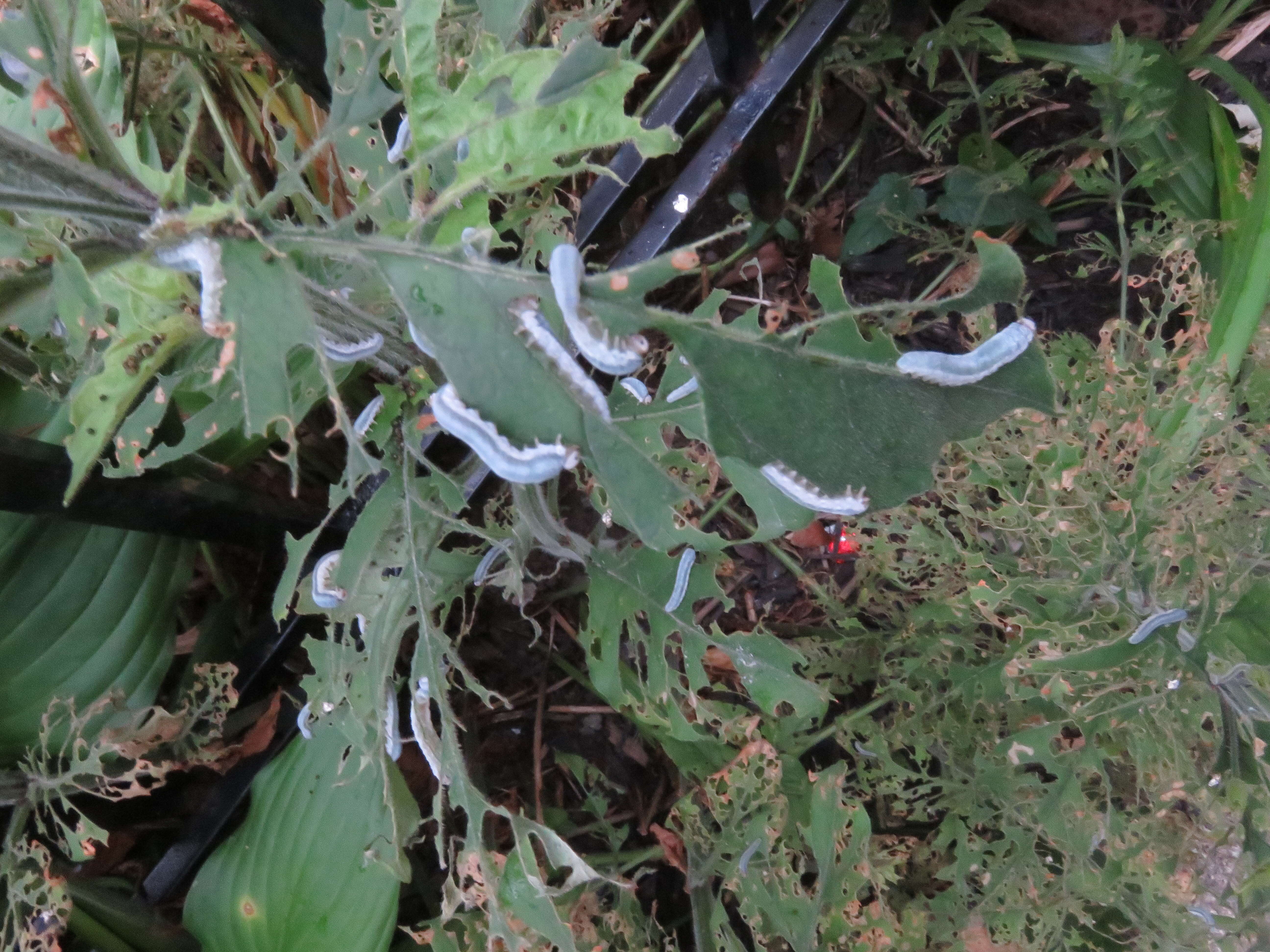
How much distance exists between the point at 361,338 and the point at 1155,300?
4.55ft

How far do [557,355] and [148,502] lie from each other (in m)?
0.76

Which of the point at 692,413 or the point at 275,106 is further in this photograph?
the point at 275,106

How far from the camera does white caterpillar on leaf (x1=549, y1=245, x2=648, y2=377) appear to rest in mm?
389

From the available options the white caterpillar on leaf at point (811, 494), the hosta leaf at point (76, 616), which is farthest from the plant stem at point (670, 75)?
the hosta leaf at point (76, 616)

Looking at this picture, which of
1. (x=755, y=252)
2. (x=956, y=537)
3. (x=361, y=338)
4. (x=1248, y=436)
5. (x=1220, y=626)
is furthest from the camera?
(x=755, y=252)

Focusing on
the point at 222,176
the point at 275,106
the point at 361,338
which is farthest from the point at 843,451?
the point at 222,176

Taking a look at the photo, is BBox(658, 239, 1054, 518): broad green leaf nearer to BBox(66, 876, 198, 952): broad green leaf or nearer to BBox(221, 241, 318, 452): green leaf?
BBox(221, 241, 318, 452): green leaf

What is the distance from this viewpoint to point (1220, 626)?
804 millimetres

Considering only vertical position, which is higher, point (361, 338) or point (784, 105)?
point (784, 105)

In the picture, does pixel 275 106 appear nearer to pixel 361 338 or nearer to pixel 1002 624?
pixel 361 338

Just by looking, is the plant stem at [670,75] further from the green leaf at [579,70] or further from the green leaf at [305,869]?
the green leaf at [305,869]

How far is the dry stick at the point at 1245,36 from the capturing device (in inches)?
52.1

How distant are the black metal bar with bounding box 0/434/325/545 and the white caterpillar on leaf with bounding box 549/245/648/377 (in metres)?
0.73

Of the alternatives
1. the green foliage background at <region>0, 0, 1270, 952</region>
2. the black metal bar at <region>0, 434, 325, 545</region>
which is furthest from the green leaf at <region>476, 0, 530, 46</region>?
the black metal bar at <region>0, 434, 325, 545</region>
